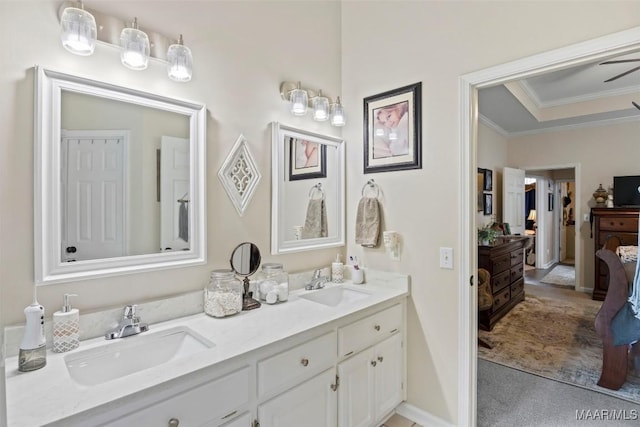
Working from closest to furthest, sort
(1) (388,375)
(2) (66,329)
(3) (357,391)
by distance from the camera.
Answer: (2) (66,329), (3) (357,391), (1) (388,375)

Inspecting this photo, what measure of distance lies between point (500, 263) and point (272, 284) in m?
3.10

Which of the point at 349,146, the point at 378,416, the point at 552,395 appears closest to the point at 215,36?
the point at 349,146

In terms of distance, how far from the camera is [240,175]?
6.32ft

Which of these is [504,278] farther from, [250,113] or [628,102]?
[250,113]

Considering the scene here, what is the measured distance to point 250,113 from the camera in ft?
6.52

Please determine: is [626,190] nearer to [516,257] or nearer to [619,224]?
[619,224]

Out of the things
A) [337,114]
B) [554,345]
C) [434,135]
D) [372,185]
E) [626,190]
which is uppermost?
[337,114]

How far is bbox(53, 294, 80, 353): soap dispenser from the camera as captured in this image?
127 centimetres

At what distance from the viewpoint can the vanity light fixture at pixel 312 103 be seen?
2160 mm

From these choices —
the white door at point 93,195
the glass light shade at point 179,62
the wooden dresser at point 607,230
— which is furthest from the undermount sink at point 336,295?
the wooden dresser at point 607,230

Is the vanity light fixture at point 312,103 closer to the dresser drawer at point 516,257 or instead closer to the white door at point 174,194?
the white door at point 174,194

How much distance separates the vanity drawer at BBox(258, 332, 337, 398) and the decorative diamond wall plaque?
860 millimetres

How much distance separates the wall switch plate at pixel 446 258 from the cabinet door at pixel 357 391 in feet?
2.24

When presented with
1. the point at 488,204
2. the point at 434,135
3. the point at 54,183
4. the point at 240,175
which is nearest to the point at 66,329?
the point at 54,183
